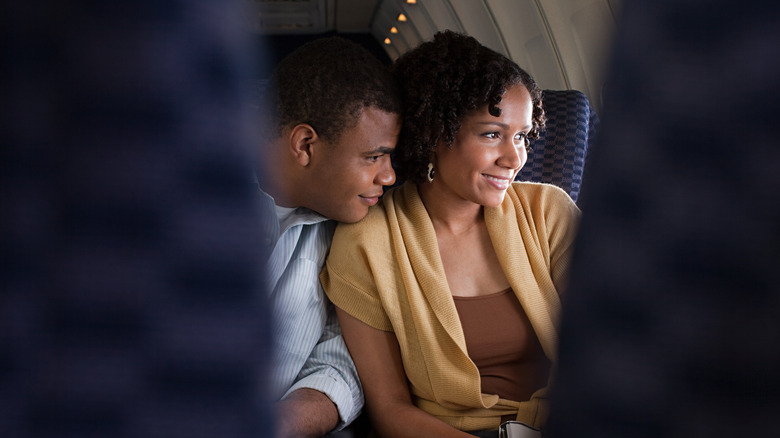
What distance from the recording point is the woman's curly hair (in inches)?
68.2

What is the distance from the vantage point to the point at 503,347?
1.69 metres

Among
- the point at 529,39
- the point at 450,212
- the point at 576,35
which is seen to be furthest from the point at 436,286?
the point at 529,39

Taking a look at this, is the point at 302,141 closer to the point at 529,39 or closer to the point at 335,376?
the point at 335,376

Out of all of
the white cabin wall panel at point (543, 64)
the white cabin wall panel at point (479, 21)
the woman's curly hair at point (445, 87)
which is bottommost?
the woman's curly hair at point (445, 87)

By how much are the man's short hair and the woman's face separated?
0.20 meters

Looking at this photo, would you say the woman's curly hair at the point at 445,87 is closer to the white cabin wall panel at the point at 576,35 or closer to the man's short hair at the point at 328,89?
the man's short hair at the point at 328,89

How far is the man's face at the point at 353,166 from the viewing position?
1.69 metres

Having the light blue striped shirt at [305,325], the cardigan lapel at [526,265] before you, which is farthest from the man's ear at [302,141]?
the cardigan lapel at [526,265]

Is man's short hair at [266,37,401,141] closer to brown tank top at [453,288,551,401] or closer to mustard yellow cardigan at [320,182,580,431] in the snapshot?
mustard yellow cardigan at [320,182,580,431]

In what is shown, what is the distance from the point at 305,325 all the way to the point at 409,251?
1.08 feet

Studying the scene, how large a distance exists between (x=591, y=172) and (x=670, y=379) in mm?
121

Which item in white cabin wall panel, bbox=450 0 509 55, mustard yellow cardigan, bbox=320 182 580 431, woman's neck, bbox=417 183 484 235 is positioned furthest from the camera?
white cabin wall panel, bbox=450 0 509 55

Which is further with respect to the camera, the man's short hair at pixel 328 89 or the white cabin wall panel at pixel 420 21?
the white cabin wall panel at pixel 420 21

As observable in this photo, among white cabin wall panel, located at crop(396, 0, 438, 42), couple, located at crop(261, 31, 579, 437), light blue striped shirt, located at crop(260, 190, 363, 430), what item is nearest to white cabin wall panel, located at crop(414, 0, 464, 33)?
white cabin wall panel, located at crop(396, 0, 438, 42)
